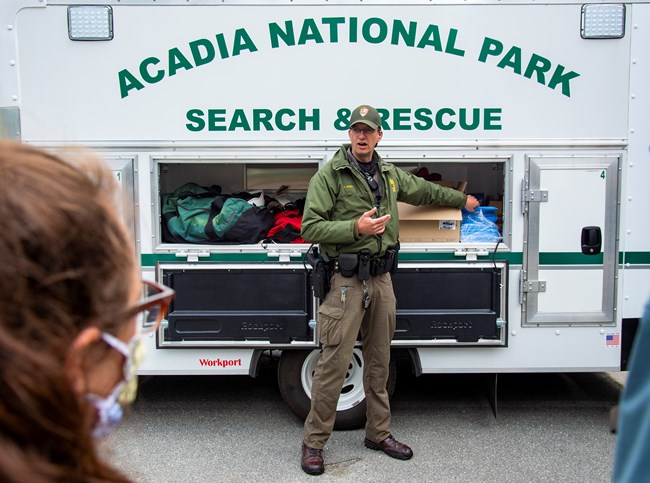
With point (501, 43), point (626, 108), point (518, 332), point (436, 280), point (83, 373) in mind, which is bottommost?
point (518, 332)

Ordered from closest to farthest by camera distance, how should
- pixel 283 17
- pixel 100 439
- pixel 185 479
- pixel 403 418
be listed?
pixel 100 439, pixel 185 479, pixel 283 17, pixel 403 418

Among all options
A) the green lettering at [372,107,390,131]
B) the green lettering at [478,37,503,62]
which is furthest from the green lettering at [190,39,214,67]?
the green lettering at [478,37,503,62]

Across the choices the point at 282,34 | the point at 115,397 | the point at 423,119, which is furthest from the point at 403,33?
the point at 115,397

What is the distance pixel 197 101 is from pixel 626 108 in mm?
2877

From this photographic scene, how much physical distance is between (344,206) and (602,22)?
211 centimetres

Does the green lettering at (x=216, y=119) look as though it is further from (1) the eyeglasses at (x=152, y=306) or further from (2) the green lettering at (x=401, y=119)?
(1) the eyeglasses at (x=152, y=306)

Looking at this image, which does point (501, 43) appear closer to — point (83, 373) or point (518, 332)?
point (518, 332)

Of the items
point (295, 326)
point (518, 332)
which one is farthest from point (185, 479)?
point (518, 332)

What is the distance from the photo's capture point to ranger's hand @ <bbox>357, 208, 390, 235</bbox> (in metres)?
3.49

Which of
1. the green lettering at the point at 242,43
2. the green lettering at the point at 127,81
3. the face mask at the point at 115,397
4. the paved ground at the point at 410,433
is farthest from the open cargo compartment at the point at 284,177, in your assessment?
the face mask at the point at 115,397

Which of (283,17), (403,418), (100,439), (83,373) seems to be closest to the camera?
(83,373)

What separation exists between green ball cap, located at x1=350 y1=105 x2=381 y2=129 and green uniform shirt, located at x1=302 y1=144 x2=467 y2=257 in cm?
22

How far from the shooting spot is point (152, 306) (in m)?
1.07

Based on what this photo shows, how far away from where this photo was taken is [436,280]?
13.3 ft
